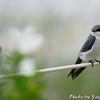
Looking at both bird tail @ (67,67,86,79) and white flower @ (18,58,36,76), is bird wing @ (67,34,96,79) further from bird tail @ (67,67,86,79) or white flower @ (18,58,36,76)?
white flower @ (18,58,36,76)

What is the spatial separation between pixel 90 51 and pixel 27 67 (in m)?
0.75

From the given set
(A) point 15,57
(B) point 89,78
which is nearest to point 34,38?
(A) point 15,57

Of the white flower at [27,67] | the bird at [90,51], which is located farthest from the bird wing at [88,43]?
the white flower at [27,67]

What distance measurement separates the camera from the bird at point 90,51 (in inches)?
37.0

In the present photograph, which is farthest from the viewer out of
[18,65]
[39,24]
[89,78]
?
[89,78]

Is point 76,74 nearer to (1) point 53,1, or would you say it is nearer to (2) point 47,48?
(2) point 47,48

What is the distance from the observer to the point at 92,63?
0.98 m

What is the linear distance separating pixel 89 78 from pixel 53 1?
33cm

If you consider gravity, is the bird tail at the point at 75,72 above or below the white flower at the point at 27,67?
below

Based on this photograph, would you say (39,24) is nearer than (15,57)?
No

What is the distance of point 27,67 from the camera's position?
0.24 m

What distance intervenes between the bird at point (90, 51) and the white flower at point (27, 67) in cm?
68

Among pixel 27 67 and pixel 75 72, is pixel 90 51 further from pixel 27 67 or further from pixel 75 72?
pixel 27 67

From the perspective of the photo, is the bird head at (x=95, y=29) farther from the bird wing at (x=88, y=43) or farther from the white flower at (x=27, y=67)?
the white flower at (x=27, y=67)
